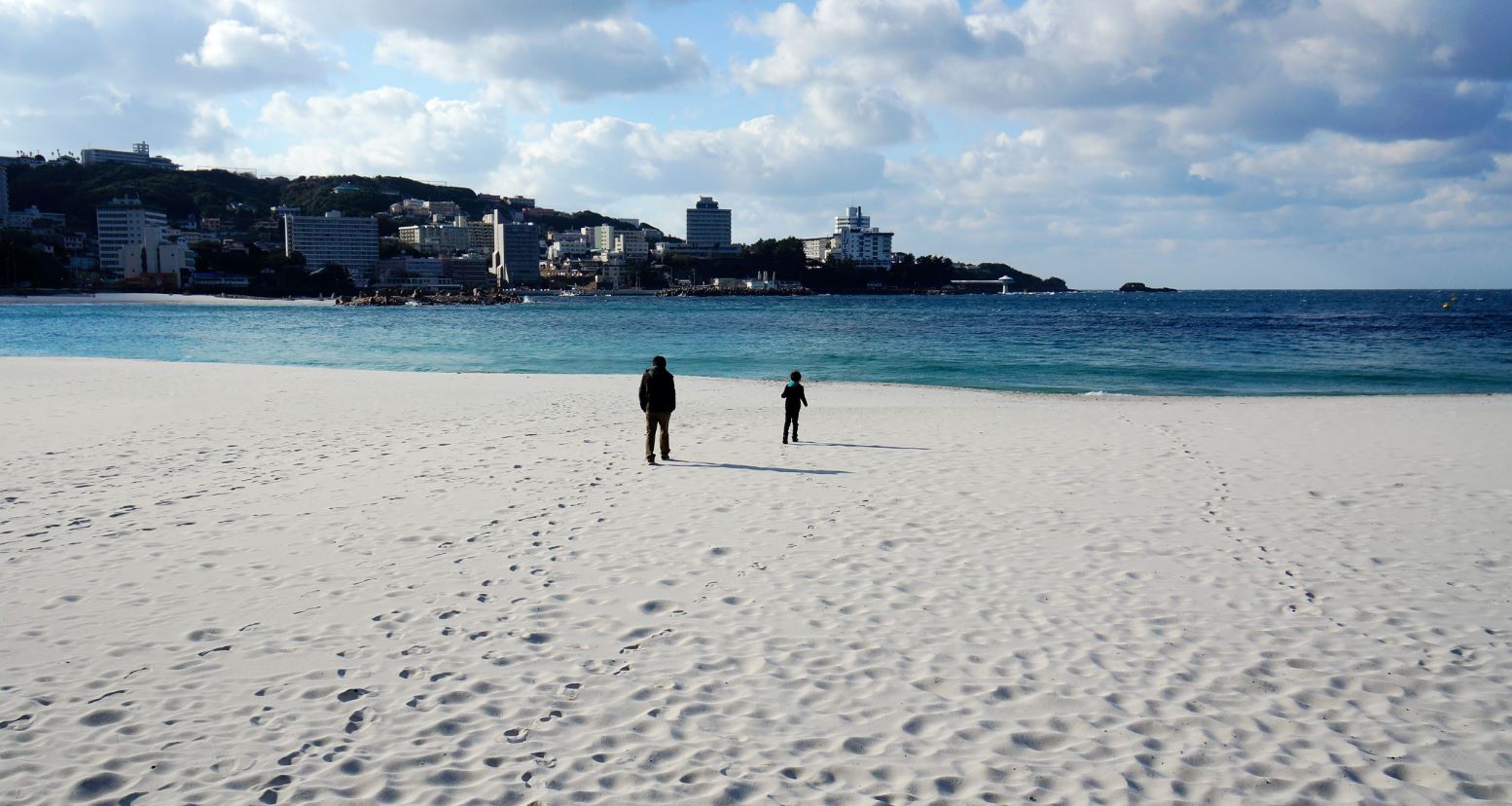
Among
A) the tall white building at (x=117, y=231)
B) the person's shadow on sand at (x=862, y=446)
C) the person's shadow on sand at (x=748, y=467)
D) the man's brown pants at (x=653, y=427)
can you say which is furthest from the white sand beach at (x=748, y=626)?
the tall white building at (x=117, y=231)

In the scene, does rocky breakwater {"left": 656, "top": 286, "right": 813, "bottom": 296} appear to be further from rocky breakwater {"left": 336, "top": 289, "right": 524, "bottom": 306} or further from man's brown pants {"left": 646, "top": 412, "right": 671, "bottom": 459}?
man's brown pants {"left": 646, "top": 412, "right": 671, "bottom": 459}

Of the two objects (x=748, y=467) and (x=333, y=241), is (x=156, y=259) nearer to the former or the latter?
(x=333, y=241)

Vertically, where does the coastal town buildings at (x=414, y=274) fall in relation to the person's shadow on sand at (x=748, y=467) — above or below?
above

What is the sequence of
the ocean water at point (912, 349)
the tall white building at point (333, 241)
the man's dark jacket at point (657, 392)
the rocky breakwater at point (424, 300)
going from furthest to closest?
1. the tall white building at point (333, 241)
2. the rocky breakwater at point (424, 300)
3. the ocean water at point (912, 349)
4. the man's dark jacket at point (657, 392)

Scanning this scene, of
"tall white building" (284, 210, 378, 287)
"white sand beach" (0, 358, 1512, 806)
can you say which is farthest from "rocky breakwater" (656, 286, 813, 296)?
"white sand beach" (0, 358, 1512, 806)

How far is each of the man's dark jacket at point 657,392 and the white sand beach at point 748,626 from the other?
0.79 metres

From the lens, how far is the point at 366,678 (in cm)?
508

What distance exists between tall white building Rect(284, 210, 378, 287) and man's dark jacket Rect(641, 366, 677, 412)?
188 m

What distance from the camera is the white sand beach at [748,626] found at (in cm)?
421

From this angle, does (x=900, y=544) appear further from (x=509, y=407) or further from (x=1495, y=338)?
(x=1495, y=338)

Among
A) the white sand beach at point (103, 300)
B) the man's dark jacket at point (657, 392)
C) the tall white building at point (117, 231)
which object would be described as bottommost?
the man's dark jacket at point (657, 392)

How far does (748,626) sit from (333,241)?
681 ft

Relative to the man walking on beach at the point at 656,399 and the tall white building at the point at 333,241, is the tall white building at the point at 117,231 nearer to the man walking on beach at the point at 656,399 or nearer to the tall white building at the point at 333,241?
the tall white building at the point at 333,241

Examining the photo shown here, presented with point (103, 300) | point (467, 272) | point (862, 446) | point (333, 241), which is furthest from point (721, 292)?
point (862, 446)
